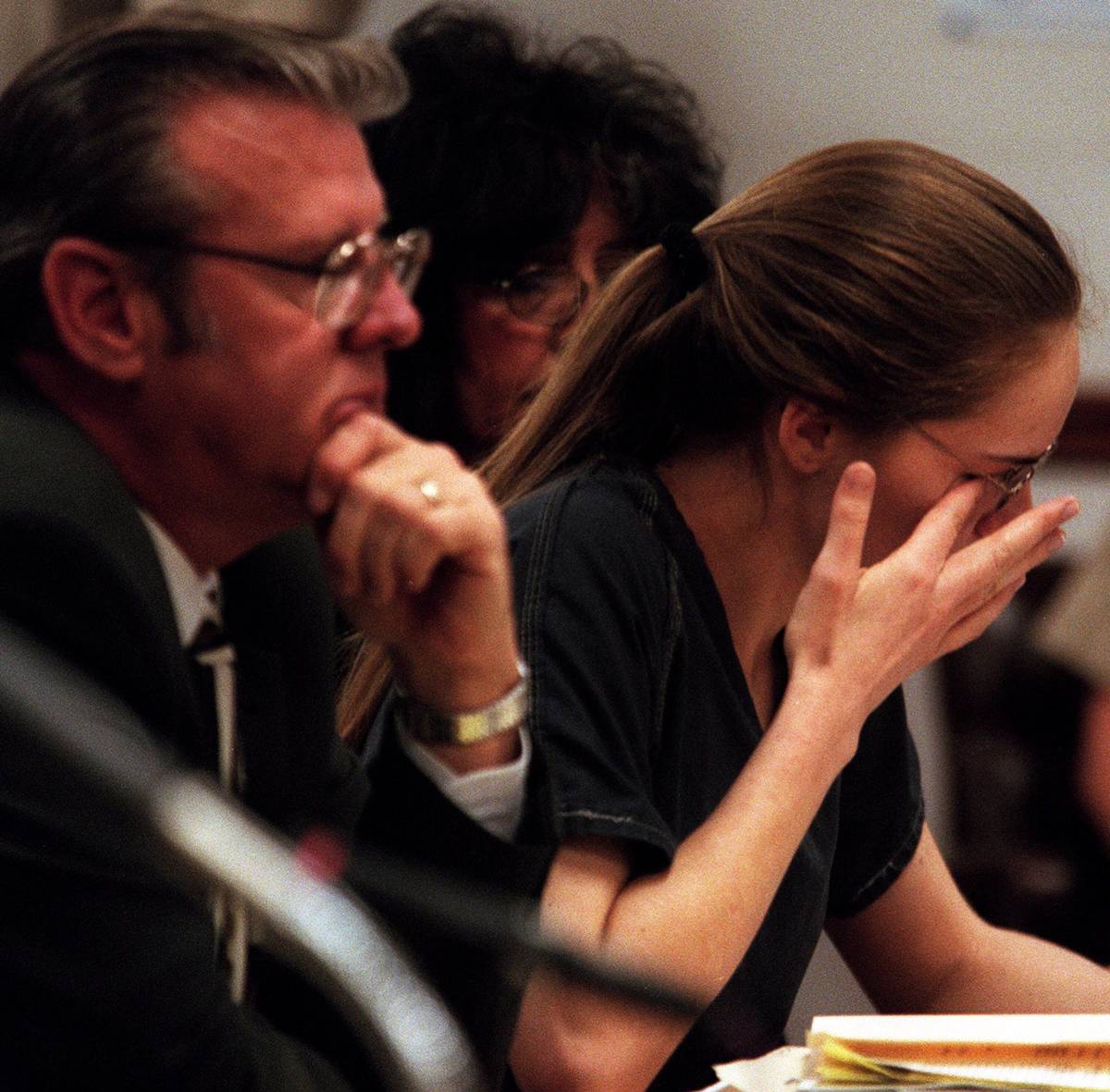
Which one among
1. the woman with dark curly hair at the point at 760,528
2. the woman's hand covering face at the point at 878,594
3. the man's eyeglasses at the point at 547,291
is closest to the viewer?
the woman with dark curly hair at the point at 760,528

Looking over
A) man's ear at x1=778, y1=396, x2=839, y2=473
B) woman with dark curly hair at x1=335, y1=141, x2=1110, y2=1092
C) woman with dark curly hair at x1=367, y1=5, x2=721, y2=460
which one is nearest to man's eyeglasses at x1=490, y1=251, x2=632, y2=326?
woman with dark curly hair at x1=367, y1=5, x2=721, y2=460

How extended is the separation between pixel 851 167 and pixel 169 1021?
2.74 ft

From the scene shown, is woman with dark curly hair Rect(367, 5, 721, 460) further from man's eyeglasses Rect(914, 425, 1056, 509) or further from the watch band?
the watch band

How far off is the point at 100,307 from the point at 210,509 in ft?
0.39

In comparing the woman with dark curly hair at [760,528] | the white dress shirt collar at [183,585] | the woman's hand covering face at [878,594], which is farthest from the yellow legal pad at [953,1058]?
the white dress shirt collar at [183,585]

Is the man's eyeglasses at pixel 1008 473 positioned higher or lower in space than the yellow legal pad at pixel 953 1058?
higher

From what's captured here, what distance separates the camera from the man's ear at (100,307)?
0.96 meters

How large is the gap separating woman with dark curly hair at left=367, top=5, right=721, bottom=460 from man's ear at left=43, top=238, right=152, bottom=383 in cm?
100

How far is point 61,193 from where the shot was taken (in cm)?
96

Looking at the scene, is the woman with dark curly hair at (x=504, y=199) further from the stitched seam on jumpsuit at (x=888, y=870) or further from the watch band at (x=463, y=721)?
the watch band at (x=463, y=721)

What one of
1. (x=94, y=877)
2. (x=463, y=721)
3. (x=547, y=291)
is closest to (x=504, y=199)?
(x=547, y=291)

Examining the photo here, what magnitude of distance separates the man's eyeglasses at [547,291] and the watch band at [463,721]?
0.95 metres

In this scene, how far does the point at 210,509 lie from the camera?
1.02 m

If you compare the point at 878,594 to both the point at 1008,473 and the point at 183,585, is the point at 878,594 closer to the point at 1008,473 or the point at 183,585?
the point at 1008,473
